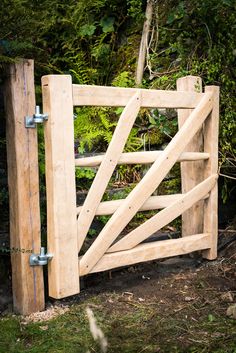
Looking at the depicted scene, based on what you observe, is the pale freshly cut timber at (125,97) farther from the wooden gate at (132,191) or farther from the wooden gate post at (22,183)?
the wooden gate post at (22,183)

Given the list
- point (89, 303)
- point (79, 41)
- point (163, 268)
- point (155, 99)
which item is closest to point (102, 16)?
point (79, 41)

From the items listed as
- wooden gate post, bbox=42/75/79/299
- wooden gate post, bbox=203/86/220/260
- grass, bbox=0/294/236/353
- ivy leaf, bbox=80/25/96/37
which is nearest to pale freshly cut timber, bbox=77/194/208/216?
wooden gate post, bbox=42/75/79/299

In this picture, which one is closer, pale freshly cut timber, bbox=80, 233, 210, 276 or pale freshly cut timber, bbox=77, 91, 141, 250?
pale freshly cut timber, bbox=77, 91, 141, 250

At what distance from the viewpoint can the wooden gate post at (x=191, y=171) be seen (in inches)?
192

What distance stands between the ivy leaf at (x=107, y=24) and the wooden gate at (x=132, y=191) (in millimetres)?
1380

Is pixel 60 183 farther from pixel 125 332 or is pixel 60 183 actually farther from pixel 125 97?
pixel 125 332

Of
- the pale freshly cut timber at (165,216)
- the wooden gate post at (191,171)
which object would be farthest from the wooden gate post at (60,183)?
the wooden gate post at (191,171)

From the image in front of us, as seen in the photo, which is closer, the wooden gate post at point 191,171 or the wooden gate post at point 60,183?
the wooden gate post at point 60,183

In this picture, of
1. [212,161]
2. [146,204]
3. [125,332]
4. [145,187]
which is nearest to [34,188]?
[145,187]

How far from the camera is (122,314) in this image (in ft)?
12.9

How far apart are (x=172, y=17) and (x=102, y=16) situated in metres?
0.98

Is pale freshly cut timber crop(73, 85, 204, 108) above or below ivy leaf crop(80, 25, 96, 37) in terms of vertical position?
below

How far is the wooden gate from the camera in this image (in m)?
3.74

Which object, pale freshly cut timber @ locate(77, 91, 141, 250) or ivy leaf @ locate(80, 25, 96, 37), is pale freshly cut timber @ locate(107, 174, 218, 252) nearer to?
pale freshly cut timber @ locate(77, 91, 141, 250)
